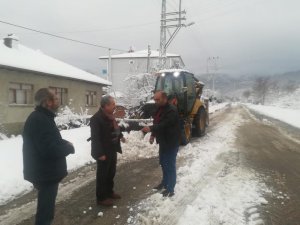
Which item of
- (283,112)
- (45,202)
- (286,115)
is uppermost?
(45,202)

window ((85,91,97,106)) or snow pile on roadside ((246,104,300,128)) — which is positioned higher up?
window ((85,91,97,106))

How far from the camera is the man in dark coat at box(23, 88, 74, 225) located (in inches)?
141

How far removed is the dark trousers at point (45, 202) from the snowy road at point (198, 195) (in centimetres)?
91

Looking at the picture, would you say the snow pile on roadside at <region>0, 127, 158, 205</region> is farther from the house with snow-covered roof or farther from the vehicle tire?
the house with snow-covered roof

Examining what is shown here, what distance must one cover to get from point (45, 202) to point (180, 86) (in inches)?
367

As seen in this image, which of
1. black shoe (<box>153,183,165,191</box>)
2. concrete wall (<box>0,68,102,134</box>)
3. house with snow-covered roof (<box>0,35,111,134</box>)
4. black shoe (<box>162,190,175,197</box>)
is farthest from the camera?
house with snow-covered roof (<box>0,35,111,134</box>)

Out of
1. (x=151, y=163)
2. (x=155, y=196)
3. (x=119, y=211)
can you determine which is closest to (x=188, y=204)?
(x=155, y=196)

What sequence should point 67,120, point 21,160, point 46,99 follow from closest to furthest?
point 46,99 < point 21,160 < point 67,120

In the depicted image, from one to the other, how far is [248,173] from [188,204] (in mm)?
2747

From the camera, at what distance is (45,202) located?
382cm

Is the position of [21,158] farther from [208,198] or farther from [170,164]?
[208,198]

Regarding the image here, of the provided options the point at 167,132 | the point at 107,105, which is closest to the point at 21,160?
the point at 107,105

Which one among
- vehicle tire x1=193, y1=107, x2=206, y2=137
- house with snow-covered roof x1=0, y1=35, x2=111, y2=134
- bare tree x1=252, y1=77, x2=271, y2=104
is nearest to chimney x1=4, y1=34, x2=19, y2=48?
house with snow-covered roof x1=0, y1=35, x2=111, y2=134

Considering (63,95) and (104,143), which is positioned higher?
(63,95)
